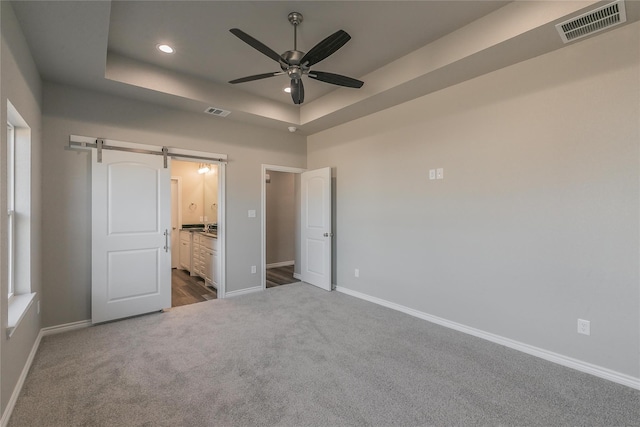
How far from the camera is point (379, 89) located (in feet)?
11.2

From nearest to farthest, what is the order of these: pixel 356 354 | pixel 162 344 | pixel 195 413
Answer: pixel 195 413 < pixel 356 354 < pixel 162 344

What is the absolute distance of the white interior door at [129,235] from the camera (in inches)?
129

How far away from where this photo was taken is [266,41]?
2.85 meters

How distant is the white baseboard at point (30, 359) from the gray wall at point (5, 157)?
1.9 inches

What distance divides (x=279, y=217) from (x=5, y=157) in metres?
5.26

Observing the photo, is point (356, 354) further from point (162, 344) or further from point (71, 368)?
point (71, 368)

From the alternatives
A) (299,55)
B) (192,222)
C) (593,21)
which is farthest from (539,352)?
(192,222)

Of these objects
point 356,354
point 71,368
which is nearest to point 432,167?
point 356,354

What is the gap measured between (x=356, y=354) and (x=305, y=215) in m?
2.92

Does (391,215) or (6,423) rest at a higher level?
(391,215)

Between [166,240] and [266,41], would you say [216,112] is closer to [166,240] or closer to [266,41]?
[266,41]

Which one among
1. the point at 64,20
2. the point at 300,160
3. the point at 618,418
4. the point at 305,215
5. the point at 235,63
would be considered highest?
the point at 235,63

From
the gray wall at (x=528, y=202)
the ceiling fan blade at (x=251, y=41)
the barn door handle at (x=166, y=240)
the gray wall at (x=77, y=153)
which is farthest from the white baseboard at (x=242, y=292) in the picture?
the ceiling fan blade at (x=251, y=41)

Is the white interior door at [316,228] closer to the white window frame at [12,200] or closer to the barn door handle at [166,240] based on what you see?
the barn door handle at [166,240]
